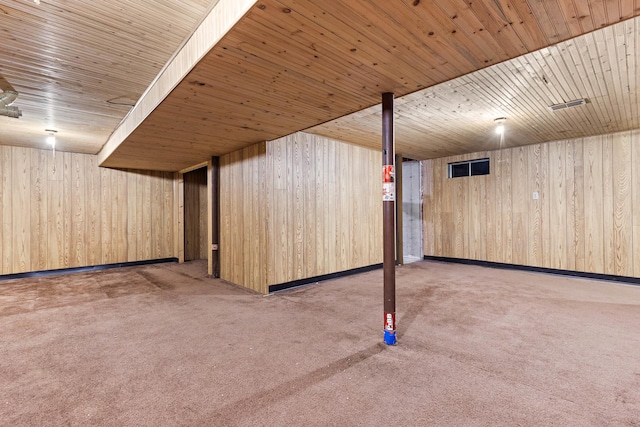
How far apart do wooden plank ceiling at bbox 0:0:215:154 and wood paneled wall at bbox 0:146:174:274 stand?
8.67 ft

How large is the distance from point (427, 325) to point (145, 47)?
12.0 ft

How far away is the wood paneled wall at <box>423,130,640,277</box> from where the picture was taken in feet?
16.2

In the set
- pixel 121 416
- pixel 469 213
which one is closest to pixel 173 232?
pixel 121 416

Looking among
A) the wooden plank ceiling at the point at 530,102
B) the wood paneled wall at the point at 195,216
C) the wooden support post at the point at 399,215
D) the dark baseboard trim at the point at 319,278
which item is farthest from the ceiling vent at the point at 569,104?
the wood paneled wall at the point at 195,216

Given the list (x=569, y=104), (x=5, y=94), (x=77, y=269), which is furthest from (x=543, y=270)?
(x=77, y=269)

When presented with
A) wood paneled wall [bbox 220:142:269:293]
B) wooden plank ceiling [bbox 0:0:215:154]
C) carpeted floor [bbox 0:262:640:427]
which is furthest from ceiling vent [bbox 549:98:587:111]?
wooden plank ceiling [bbox 0:0:215:154]

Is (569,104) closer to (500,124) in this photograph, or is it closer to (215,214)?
(500,124)

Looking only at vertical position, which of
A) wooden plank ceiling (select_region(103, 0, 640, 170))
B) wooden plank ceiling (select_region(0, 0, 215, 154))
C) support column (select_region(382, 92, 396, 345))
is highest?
wooden plank ceiling (select_region(0, 0, 215, 154))

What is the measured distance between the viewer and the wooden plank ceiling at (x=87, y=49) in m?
1.99

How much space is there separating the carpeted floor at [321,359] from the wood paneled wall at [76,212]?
1.99 m

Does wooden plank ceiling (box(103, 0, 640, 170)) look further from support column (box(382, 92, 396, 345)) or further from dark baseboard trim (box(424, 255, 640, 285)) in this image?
dark baseboard trim (box(424, 255, 640, 285))

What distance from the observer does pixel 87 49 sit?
2449 millimetres

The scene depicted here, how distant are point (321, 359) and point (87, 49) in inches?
125

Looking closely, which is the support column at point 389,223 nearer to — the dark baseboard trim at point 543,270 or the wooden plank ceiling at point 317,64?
the wooden plank ceiling at point 317,64
